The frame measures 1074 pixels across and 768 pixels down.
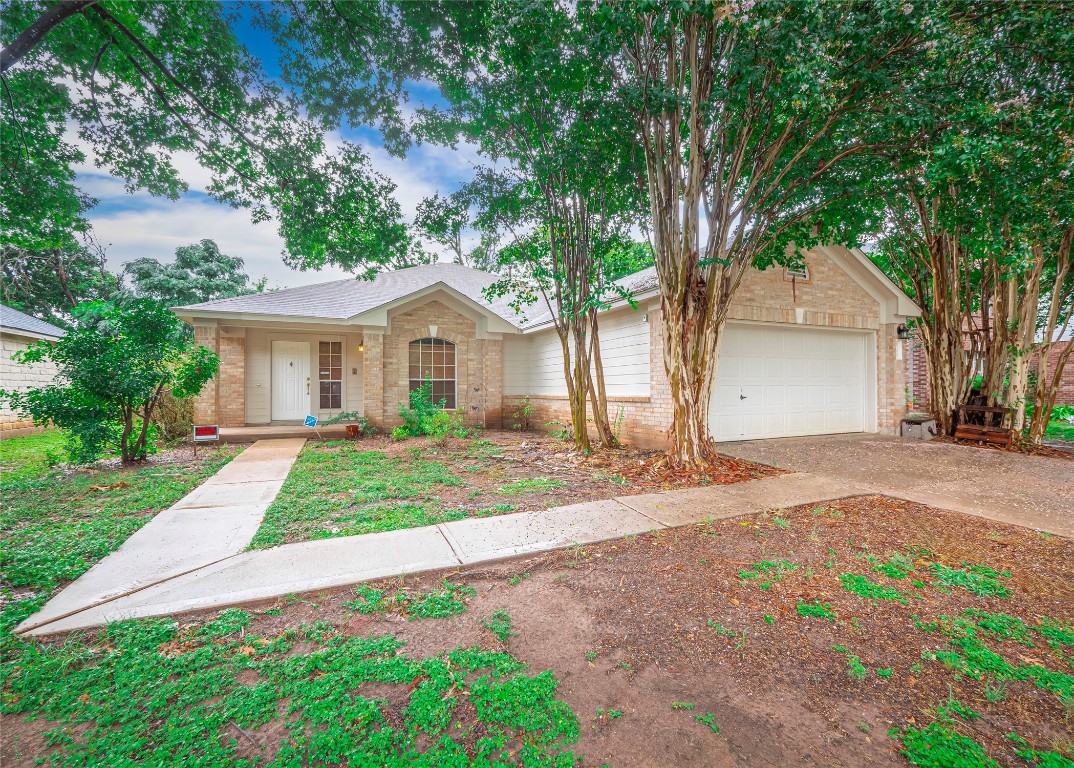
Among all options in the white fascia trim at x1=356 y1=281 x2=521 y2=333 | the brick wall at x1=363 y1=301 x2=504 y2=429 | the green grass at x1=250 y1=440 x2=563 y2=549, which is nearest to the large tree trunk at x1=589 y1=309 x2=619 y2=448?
the green grass at x1=250 y1=440 x2=563 y2=549

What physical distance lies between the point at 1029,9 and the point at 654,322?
16.9ft

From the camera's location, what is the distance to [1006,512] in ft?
14.0

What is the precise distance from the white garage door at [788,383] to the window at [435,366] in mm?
6564

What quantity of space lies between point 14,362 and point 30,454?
499 cm

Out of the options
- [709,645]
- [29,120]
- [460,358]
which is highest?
[29,120]

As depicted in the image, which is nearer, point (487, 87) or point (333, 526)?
point (333, 526)

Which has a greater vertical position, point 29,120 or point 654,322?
point 29,120

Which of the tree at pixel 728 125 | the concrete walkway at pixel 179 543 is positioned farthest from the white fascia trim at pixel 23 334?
the tree at pixel 728 125

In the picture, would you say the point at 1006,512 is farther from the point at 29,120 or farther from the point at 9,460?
the point at 9,460

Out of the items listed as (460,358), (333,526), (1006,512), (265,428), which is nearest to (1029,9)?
(1006,512)

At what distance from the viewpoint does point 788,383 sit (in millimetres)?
8805

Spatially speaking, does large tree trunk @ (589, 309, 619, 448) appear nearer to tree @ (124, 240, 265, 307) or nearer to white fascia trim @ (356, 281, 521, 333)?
white fascia trim @ (356, 281, 521, 333)

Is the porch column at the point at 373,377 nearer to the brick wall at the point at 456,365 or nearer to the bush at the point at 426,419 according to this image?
the brick wall at the point at 456,365

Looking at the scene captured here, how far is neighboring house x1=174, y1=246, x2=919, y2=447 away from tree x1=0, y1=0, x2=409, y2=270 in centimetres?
311
